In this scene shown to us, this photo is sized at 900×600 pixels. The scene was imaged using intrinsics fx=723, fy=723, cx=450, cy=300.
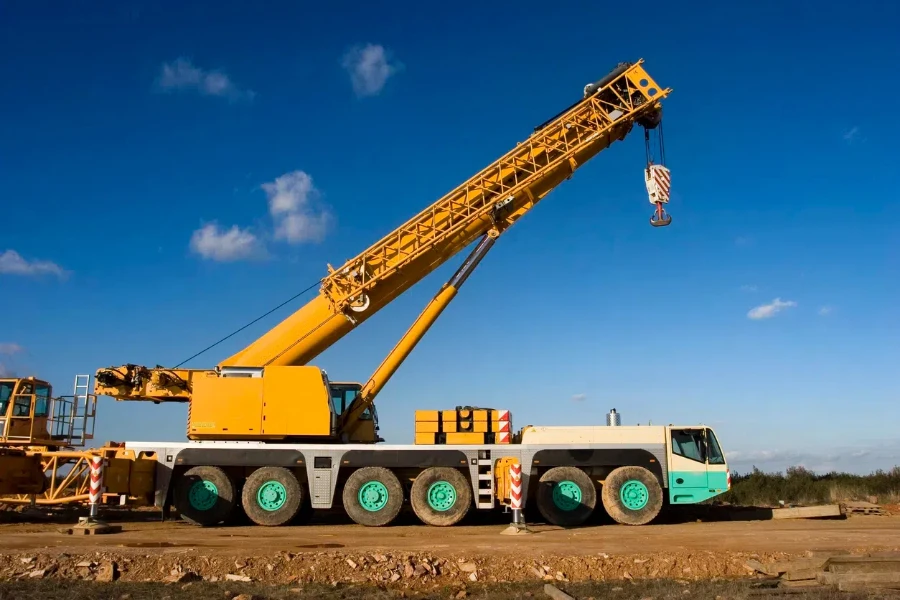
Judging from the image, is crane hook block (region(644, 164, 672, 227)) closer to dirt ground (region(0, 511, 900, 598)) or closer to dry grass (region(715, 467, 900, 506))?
dirt ground (region(0, 511, 900, 598))

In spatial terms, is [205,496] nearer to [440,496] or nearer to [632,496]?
[440,496]

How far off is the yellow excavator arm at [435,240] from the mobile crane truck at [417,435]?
→ 0.11 feet

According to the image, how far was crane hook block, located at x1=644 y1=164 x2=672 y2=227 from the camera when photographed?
17375mm

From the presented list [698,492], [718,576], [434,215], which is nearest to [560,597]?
A: [718,576]

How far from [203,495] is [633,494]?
9876 mm

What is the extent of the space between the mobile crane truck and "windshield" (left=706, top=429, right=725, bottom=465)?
39 mm

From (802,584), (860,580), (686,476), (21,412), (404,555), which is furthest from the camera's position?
(21,412)

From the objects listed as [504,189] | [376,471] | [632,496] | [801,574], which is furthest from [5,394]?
[801,574]

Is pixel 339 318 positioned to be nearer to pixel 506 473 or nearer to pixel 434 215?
pixel 434 215

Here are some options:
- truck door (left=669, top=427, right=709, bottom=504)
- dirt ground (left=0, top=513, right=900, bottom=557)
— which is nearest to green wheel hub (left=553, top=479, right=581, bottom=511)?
dirt ground (left=0, top=513, right=900, bottom=557)

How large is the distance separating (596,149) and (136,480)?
13340 millimetres

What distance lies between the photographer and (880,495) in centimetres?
2502

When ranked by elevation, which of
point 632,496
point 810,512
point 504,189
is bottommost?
point 810,512

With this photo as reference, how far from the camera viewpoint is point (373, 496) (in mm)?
16531
